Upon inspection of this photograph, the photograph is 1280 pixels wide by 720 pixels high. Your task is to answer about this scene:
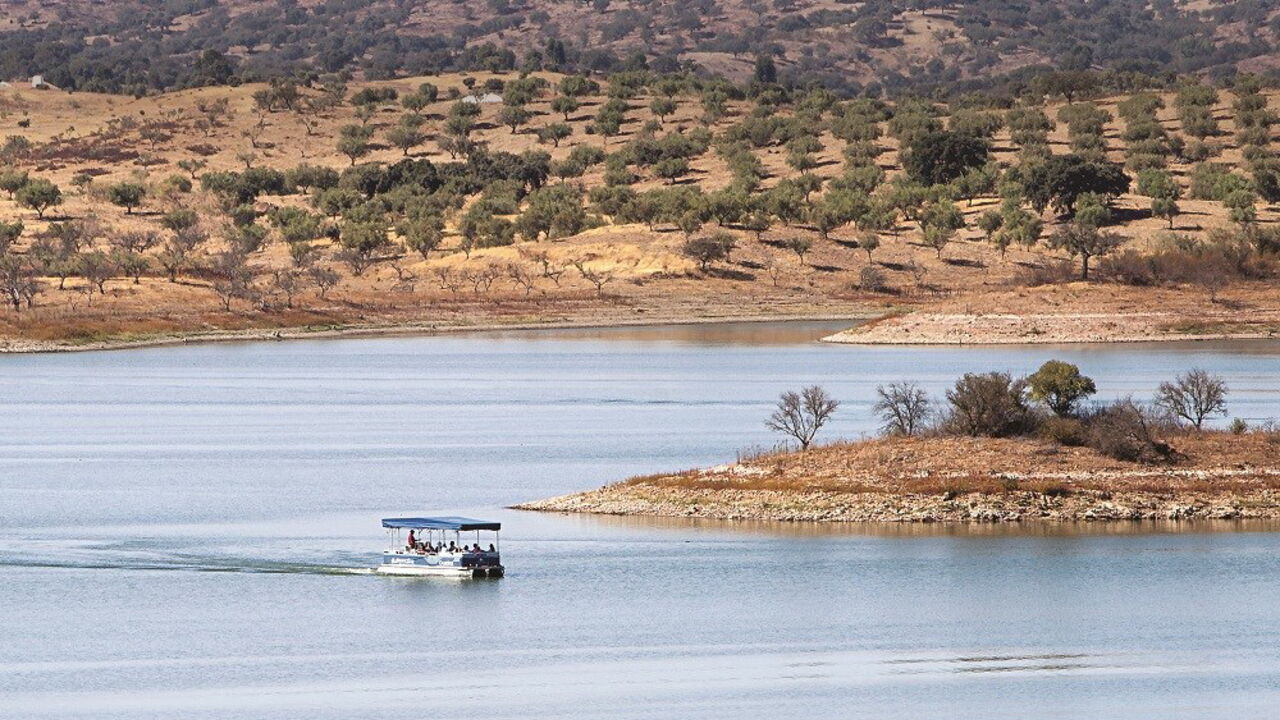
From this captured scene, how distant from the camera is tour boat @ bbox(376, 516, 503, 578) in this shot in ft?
154

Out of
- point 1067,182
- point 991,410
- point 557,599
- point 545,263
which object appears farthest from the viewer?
point 1067,182

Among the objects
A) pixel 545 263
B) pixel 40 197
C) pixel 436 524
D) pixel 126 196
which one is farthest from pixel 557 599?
pixel 126 196

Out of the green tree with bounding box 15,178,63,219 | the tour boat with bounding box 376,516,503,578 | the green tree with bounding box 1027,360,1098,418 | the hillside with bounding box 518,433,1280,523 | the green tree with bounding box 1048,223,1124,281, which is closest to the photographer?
the tour boat with bounding box 376,516,503,578

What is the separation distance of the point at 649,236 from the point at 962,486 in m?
102

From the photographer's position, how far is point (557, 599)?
43906 millimetres

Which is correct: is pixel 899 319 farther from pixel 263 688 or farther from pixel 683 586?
pixel 263 688

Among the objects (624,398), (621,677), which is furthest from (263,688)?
(624,398)

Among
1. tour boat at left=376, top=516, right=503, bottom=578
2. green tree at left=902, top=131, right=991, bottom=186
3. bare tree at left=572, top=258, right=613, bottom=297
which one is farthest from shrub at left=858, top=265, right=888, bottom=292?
tour boat at left=376, top=516, right=503, bottom=578

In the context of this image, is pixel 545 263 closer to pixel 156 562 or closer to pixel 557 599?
pixel 156 562

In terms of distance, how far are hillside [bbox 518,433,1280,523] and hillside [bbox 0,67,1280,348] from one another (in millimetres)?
63547

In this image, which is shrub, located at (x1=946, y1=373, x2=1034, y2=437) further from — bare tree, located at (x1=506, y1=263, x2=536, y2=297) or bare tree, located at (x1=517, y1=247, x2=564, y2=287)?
bare tree, located at (x1=517, y1=247, x2=564, y2=287)

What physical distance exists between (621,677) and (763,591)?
7.41 metres

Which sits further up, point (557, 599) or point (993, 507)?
point (993, 507)

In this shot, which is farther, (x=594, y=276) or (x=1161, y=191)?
(x=1161, y=191)
